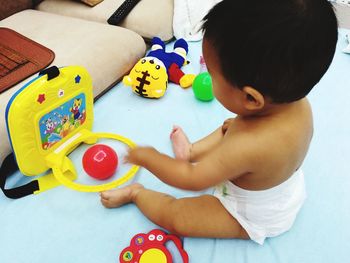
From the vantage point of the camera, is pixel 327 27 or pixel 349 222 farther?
pixel 349 222

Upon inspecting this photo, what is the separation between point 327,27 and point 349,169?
1.94 ft

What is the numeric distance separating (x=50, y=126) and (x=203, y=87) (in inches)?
20.4

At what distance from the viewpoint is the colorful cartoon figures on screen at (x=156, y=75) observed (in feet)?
3.88

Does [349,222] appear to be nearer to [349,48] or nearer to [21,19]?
[349,48]

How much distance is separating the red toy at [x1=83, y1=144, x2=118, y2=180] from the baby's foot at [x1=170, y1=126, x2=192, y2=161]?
7.1 inches

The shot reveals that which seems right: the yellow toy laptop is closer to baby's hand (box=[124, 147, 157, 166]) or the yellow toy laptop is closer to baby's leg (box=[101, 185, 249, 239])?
baby's leg (box=[101, 185, 249, 239])

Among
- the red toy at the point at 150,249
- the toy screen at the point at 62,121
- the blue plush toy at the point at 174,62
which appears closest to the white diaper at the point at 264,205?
the red toy at the point at 150,249

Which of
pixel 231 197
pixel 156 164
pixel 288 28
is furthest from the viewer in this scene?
pixel 231 197

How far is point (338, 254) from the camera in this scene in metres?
0.82

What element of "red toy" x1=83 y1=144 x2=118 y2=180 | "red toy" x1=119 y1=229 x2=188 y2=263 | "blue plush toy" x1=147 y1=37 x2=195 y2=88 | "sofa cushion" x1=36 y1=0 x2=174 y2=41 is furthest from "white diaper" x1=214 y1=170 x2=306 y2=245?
"sofa cushion" x1=36 y1=0 x2=174 y2=41

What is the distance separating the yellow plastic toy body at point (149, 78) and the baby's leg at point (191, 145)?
0.66ft

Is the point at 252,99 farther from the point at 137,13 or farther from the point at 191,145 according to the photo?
the point at 137,13

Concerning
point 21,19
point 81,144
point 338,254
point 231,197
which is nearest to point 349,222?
point 338,254

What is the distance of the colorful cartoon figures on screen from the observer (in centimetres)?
118
